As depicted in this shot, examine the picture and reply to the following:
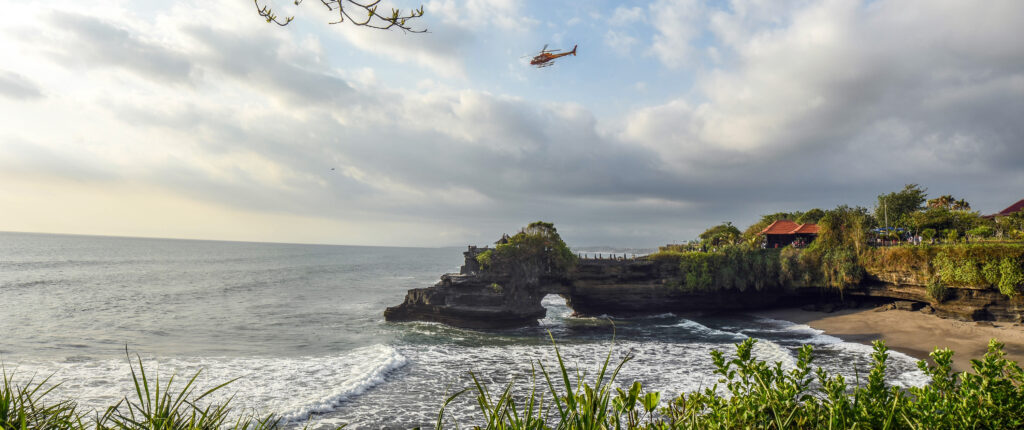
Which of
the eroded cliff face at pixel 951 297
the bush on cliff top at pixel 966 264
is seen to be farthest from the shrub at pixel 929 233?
the eroded cliff face at pixel 951 297

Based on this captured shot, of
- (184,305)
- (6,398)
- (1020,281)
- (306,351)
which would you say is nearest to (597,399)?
(6,398)

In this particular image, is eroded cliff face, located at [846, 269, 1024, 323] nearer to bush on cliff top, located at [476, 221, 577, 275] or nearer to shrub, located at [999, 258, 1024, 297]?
shrub, located at [999, 258, 1024, 297]

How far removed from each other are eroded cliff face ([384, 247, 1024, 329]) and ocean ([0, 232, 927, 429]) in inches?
46.4

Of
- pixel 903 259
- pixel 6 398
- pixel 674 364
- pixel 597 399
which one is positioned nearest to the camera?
pixel 597 399

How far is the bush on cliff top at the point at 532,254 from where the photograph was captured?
2795 cm

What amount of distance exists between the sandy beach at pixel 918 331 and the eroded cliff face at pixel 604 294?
1582 mm

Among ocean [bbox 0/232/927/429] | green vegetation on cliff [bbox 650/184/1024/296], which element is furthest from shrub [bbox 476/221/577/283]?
green vegetation on cliff [bbox 650/184/1024/296]

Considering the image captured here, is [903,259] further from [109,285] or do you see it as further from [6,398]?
[109,285]

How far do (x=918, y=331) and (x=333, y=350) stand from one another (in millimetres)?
28615

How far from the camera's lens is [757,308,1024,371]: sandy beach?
715 inches

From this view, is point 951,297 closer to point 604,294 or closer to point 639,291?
point 639,291

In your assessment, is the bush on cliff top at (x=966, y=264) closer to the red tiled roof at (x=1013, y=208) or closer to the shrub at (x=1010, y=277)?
the shrub at (x=1010, y=277)

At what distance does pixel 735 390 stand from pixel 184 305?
38.8 metres

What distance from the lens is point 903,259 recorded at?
2481 centimetres
